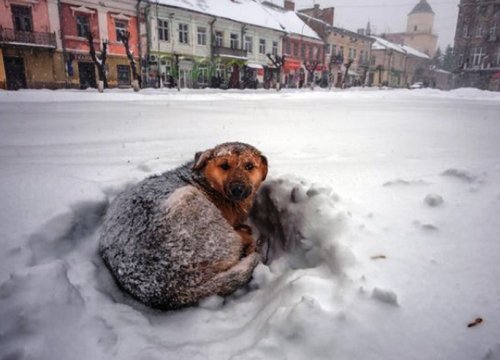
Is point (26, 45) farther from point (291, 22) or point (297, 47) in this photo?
point (291, 22)

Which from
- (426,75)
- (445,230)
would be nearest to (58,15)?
(445,230)

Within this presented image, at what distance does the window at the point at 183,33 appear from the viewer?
1219 inches

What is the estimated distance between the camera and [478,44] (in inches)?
1897

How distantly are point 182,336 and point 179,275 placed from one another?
0.35m

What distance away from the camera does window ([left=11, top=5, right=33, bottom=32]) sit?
23797 mm

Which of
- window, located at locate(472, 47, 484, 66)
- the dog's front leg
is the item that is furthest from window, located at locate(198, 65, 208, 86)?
window, located at locate(472, 47, 484, 66)

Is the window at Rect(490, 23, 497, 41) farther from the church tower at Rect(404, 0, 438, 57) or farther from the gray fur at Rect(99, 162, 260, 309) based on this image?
the gray fur at Rect(99, 162, 260, 309)

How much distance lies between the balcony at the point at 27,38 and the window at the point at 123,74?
16.8ft

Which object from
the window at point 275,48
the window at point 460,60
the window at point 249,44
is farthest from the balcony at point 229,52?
the window at point 460,60

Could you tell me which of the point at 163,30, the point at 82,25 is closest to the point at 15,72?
the point at 82,25

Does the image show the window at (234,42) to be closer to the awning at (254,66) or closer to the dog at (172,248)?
the awning at (254,66)

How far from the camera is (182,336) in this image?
6.08ft

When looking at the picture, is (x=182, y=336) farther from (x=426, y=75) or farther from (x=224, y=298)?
(x=426, y=75)

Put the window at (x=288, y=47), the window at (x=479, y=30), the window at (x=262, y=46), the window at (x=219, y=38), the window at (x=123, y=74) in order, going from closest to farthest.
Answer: the window at (x=123, y=74), the window at (x=219, y=38), the window at (x=262, y=46), the window at (x=288, y=47), the window at (x=479, y=30)
